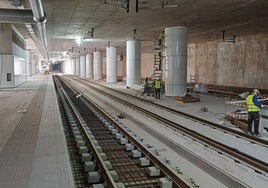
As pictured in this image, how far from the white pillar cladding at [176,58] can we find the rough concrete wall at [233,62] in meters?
10.9

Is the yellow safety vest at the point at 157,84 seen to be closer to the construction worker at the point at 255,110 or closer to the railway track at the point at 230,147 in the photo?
the railway track at the point at 230,147

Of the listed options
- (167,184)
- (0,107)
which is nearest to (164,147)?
(167,184)

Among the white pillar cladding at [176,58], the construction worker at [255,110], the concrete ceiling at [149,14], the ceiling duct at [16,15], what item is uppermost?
the concrete ceiling at [149,14]

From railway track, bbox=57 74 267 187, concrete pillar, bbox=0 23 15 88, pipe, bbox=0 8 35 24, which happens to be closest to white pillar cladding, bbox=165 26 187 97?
railway track, bbox=57 74 267 187

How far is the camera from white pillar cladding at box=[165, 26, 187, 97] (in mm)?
24578

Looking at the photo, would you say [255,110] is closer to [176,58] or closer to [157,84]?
[157,84]

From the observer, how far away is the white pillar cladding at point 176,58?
80.6ft

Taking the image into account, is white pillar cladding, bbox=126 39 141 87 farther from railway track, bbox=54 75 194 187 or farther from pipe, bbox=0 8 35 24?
railway track, bbox=54 75 194 187

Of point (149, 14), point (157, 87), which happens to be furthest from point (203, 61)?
point (149, 14)

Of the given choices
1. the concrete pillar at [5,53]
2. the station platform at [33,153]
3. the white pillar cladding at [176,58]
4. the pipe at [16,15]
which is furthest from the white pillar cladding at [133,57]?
the station platform at [33,153]

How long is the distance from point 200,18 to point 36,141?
15758 millimetres

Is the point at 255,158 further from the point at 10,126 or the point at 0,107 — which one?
the point at 0,107

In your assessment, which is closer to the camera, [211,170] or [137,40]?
[211,170]

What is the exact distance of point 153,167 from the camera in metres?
8.13
